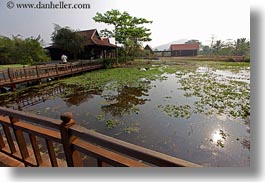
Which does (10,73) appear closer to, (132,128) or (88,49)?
(132,128)

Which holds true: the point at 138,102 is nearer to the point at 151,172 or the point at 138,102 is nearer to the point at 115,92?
the point at 115,92

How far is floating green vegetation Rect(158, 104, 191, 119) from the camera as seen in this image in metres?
3.54

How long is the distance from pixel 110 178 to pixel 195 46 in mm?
30059

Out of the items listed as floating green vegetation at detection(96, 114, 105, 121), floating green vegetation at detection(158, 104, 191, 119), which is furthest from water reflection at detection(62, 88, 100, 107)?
floating green vegetation at detection(158, 104, 191, 119)

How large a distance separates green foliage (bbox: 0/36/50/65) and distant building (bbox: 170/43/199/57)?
23.7 meters

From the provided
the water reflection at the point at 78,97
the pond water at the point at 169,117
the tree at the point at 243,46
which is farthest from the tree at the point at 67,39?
the tree at the point at 243,46

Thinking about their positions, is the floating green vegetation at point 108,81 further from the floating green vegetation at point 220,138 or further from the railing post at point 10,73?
the floating green vegetation at point 220,138

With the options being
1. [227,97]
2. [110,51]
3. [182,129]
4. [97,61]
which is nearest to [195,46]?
[110,51]

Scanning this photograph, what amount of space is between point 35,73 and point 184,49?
26.3 m

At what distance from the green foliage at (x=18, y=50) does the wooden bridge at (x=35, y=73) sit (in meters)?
2.97

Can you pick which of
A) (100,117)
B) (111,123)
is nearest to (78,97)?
(100,117)

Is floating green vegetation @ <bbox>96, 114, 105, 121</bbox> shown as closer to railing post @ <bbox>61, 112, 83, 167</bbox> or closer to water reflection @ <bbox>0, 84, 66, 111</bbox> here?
railing post @ <bbox>61, 112, 83, 167</bbox>

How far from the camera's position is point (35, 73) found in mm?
7332

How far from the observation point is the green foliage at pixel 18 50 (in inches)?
399
